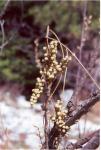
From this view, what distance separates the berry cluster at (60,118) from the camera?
7.40 feet

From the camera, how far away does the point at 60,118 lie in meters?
2.29

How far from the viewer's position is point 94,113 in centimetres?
829

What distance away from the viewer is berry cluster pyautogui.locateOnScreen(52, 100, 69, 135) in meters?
2.26

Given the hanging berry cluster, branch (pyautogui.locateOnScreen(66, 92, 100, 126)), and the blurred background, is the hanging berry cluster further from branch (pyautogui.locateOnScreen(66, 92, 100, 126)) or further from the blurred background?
the blurred background

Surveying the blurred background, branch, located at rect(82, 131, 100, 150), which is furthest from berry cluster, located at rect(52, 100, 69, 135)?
the blurred background

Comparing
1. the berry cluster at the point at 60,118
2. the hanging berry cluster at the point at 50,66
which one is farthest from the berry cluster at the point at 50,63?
the berry cluster at the point at 60,118

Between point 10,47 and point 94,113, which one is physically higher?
point 10,47

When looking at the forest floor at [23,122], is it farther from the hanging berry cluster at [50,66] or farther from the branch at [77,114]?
the hanging berry cluster at [50,66]

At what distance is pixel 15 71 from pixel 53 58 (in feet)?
22.8

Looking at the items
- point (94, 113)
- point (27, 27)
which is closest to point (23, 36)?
point (27, 27)

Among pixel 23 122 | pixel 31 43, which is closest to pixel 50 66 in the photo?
pixel 23 122

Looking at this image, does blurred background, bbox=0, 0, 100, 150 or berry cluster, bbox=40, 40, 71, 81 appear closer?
berry cluster, bbox=40, 40, 71, 81

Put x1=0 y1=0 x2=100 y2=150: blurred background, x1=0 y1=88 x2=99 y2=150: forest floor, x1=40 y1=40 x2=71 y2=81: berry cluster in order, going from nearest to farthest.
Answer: x1=40 y1=40 x2=71 y2=81: berry cluster < x1=0 y1=88 x2=99 y2=150: forest floor < x1=0 y1=0 x2=100 y2=150: blurred background

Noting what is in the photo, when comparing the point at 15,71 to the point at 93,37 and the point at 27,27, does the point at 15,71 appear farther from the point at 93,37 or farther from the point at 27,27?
the point at 93,37
